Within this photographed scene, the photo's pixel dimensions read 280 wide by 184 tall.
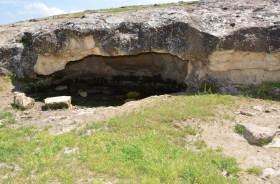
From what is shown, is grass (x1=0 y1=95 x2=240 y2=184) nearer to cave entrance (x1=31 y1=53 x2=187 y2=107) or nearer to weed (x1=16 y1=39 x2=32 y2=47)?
cave entrance (x1=31 y1=53 x2=187 y2=107)

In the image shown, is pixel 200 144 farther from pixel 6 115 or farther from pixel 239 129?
pixel 6 115

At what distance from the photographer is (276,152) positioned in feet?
29.2

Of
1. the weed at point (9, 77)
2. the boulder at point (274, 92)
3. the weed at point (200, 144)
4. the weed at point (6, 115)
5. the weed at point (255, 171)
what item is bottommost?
the weed at point (255, 171)

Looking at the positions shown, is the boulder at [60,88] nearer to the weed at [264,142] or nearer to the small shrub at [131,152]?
the small shrub at [131,152]

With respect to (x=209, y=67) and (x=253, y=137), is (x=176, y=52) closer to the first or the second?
(x=209, y=67)

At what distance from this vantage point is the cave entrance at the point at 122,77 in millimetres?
18672

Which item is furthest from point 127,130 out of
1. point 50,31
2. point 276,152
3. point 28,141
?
point 50,31

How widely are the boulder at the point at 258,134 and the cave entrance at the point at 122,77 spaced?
8.85 metres

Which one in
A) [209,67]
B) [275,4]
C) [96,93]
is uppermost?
[275,4]

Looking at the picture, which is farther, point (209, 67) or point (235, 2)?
point (235, 2)

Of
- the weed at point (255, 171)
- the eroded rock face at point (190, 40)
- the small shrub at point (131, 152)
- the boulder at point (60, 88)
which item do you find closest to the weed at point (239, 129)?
the weed at point (255, 171)

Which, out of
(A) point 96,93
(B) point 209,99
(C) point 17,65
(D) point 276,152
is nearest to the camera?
(D) point 276,152

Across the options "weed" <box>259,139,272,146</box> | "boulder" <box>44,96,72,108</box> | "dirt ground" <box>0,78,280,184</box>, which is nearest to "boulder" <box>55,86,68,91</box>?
"dirt ground" <box>0,78,280,184</box>

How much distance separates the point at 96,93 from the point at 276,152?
39.1 feet
